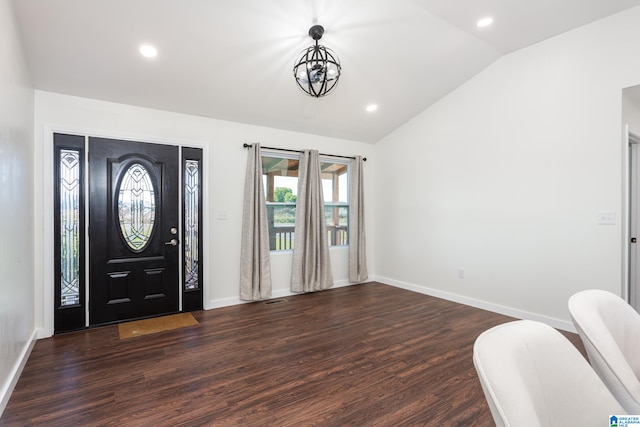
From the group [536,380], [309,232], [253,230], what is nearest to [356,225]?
[309,232]

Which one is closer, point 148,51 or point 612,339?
point 612,339

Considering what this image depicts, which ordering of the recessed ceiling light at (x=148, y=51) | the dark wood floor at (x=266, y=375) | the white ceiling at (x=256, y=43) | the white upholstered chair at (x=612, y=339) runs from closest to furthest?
the white upholstered chair at (x=612, y=339), the dark wood floor at (x=266, y=375), the white ceiling at (x=256, y=43), the recessed ceiling light at (x=148, y=51)

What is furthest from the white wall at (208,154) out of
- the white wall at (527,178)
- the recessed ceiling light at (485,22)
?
the recessed ceiling light at (485,22)

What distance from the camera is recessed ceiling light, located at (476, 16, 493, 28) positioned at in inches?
122

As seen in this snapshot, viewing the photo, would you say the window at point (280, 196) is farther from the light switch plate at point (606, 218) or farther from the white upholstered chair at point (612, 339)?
the white upholstered chair at point (612, 339)

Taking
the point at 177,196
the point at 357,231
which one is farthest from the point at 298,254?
the point at 177,196

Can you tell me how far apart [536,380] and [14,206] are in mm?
3286

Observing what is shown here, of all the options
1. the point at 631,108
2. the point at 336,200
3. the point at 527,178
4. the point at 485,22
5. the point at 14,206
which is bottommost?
the point at 14,206

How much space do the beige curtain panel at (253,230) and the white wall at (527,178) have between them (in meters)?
2.38

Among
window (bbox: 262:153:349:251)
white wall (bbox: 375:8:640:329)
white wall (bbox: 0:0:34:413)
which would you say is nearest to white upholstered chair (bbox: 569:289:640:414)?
white wall (bbox: 375:8:640:329)

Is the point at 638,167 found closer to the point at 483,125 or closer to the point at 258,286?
the point at 483,125

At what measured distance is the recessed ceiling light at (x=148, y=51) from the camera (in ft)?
9.39

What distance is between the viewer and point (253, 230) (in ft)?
14.1

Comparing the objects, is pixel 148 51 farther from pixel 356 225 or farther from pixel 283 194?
pixel 356 225
